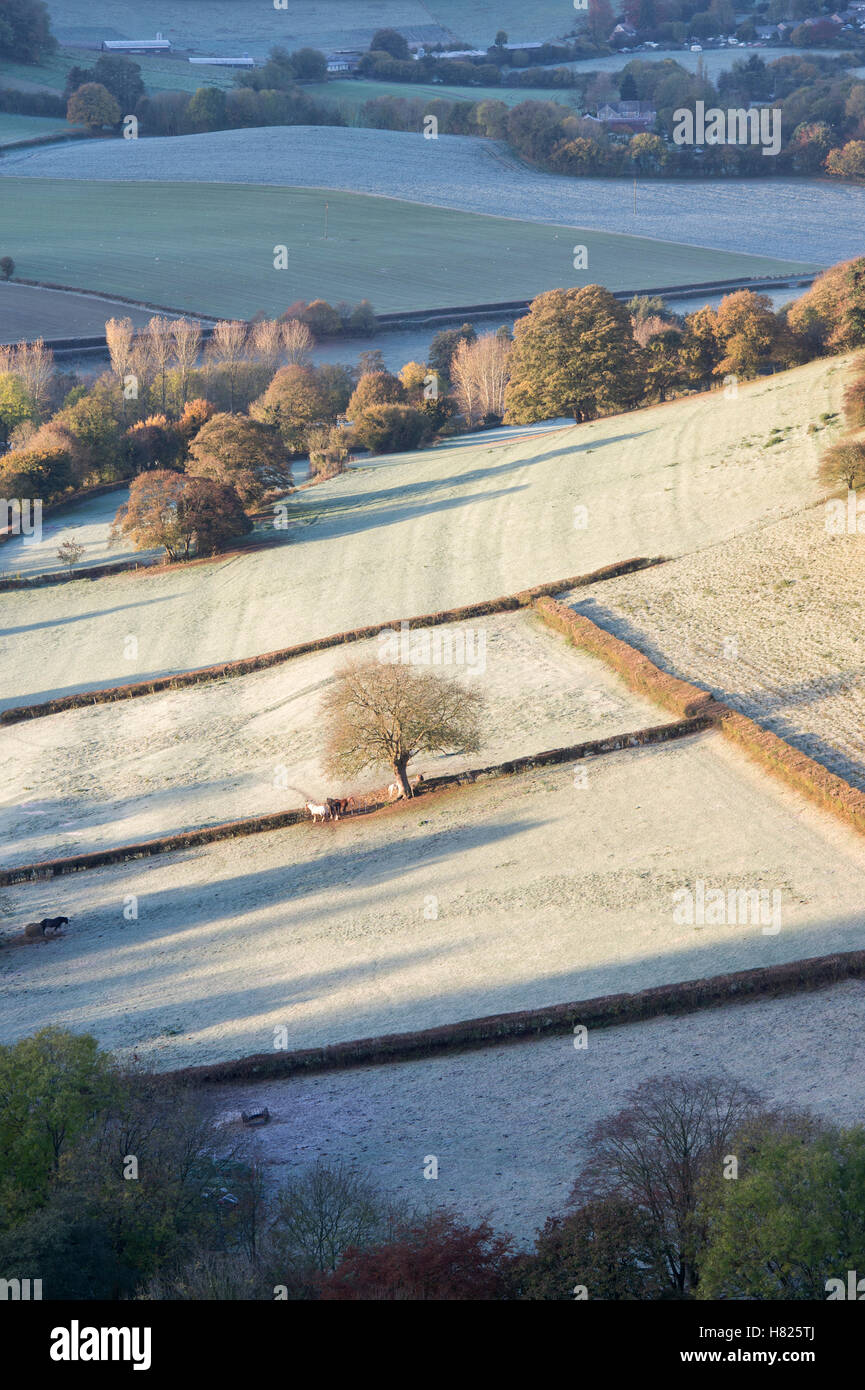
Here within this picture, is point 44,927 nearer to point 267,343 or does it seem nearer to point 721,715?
point 721,715

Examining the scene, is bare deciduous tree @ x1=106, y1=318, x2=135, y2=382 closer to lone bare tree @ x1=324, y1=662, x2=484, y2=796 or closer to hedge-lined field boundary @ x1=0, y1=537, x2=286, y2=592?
hedge-lined field boundary @ x1=0, y1=537, x2=286, y2=592

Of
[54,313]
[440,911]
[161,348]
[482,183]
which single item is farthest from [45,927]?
[482,183]

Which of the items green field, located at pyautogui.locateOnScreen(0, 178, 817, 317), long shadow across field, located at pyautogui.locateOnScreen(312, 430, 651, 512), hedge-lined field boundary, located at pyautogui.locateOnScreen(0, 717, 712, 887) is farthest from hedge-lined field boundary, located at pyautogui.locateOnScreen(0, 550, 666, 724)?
green field, located at pyautogui.locateOnScreen(0, 178, 817, 317)

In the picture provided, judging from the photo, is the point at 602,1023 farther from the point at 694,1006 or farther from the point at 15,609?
the point at 15,609

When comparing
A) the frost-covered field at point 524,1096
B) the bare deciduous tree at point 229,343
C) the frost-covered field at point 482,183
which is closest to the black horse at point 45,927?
the frost-covered field at point 524,1096

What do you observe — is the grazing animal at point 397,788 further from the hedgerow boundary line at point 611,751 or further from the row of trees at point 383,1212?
the row of trees at point 383,1212
